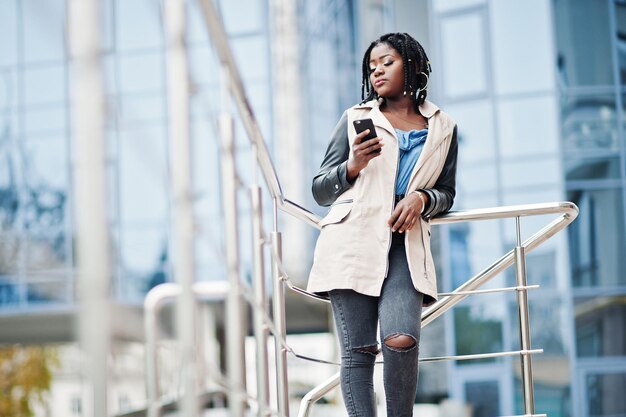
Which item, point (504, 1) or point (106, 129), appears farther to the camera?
point (504, 1)

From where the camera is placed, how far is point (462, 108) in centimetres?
1047

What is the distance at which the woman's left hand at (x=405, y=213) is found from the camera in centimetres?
245

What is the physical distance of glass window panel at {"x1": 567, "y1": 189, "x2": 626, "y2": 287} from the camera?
1002 cm

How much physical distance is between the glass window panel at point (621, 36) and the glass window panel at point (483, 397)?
328 cm

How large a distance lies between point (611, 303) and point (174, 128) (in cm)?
932

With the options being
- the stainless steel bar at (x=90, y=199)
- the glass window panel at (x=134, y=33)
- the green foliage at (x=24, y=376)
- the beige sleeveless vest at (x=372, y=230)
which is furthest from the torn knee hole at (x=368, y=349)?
the green foliage at (x=24, y=376)

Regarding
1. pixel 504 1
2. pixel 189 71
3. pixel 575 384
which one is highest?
pixel 504 1

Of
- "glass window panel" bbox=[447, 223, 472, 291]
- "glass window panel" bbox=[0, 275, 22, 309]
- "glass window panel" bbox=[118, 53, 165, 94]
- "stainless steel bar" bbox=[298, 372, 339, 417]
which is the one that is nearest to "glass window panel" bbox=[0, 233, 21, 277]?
"glass window panel" bbox=[0, 275, 22, 309]

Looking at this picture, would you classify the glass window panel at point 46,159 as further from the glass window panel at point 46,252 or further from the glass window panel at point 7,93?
the glass window panel at point 46,252

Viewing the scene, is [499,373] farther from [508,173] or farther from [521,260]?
[521,260]

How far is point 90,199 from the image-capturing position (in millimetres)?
887

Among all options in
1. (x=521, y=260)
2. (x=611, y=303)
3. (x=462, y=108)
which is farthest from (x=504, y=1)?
(x=521, y=260)

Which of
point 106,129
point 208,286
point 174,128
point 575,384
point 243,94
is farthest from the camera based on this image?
point 575,384

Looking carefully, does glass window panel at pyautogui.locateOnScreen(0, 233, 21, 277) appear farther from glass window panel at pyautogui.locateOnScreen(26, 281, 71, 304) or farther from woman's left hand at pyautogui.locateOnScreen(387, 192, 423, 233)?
woman's left hand at pyautogui.locateOnScreen(387, 192, 423, 233)
